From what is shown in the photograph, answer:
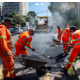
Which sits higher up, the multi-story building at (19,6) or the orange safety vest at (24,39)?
the multi-story building at (19,6)

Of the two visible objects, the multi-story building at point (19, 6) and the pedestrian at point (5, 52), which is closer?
the pedestrian at point (5, 52)

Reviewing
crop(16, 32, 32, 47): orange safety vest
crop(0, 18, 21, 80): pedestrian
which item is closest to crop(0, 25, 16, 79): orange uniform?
crop(0, 18, 21, 80): pedestrian

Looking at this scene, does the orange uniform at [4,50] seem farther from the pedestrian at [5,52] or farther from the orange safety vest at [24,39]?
the orange safety vest at [24,39]

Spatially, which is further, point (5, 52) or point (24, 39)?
point (24, 39)

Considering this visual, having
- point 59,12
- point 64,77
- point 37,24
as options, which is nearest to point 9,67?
point 64,77

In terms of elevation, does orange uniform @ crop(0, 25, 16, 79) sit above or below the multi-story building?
below

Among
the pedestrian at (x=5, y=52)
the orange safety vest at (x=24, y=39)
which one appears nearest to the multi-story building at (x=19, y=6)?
the orange safety vest at (x=24, y=39)

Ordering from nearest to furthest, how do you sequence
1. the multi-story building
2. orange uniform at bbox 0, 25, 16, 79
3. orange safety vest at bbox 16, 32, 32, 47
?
orange uniform at bbox 0, 25, 16, 79 < orange safety vest at bbox 16, 32, 32, 47 < the multi-story building

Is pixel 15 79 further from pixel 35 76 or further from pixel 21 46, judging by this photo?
pixel 21 46

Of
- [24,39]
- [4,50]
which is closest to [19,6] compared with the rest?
[24,39]

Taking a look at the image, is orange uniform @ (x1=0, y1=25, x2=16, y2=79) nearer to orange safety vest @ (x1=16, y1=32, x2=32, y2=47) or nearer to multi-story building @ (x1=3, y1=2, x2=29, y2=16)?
orange safety vest @ (x1=16, y1=32, x2=32, y2=47)

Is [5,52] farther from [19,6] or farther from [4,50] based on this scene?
[19,6]

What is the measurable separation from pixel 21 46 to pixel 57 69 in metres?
1.46

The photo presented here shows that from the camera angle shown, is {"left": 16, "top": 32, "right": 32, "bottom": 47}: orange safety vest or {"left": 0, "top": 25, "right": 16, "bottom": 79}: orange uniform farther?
{"left": 16, "top": 32, "right": 32, "bottom": 47}: orange safety vest
